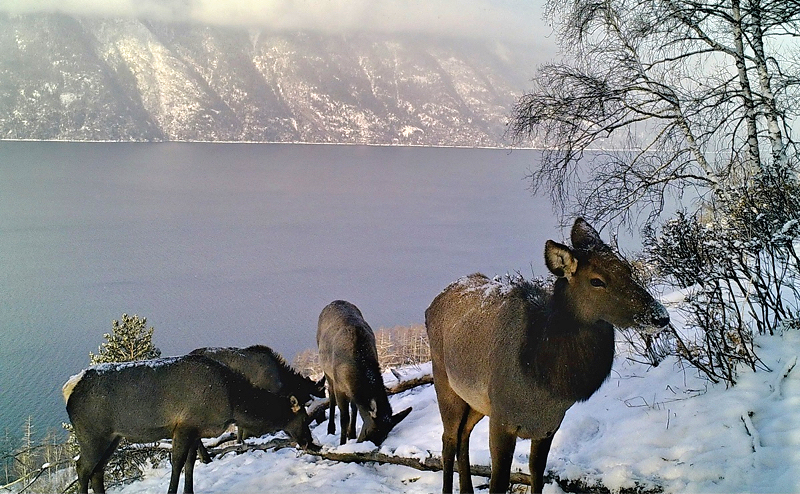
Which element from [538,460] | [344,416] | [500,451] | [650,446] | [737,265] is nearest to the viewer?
[500,451]

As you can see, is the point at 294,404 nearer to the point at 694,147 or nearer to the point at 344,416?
the point at 344,416

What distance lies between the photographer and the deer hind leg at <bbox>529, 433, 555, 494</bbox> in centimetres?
527

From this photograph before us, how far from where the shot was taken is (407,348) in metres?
38.2

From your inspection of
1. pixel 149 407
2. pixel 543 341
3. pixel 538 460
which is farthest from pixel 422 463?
pixel 149 407

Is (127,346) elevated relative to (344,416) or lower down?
elevated

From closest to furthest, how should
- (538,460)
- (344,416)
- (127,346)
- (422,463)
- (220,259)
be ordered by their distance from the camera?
1. (538,460)
2. (422,463)
3. (344,416)
4. (127,346)
5. (220,259)

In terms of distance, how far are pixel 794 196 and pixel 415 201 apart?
11593 centimetres

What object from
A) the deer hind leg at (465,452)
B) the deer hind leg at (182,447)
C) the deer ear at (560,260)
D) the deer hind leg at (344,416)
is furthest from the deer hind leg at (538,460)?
Answer: the deer hind leg at (344,416)

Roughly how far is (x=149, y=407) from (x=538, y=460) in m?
5.48

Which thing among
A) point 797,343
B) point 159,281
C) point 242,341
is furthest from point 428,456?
point 159,281

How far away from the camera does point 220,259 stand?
79375 millimetres

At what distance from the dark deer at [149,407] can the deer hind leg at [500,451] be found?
4480 mm

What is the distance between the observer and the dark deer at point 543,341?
4.57m

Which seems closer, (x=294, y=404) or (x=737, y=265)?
(x=737, y=265)
